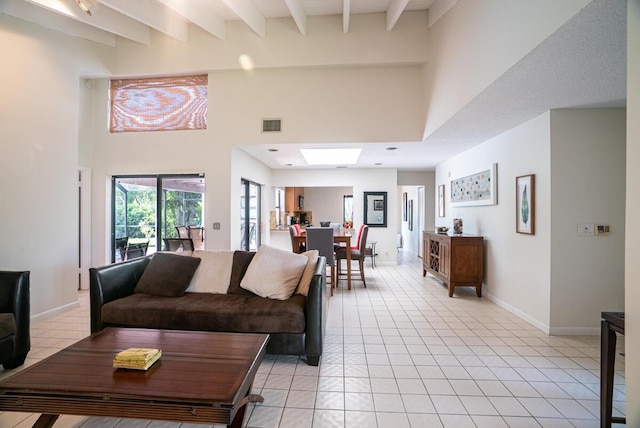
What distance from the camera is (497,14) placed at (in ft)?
7.86

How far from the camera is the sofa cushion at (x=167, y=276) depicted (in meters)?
2.80

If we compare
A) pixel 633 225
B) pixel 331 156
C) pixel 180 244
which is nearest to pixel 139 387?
pixel 633 225

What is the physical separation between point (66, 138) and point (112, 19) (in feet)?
5.47

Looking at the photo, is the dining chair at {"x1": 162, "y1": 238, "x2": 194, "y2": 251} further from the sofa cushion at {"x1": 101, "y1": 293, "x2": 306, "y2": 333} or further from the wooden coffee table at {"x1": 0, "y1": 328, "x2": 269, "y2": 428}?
the wooden coffee table at {"x1": 0, "y1": 328, "x2": 269, "y2": 428}

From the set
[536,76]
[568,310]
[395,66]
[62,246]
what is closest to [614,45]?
[536,76]

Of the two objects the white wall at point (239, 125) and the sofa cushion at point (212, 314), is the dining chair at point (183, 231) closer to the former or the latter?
the white wall at point (239, 125)

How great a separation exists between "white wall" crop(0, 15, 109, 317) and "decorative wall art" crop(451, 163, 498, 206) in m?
5.65

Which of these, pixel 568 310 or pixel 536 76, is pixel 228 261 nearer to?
pixel 536 76

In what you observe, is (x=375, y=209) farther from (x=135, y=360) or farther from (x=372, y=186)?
(x=135, y=360)

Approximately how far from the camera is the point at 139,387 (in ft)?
4.52

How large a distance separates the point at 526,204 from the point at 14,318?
5.01 metres

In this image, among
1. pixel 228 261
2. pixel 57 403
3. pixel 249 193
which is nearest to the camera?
pixel 57 403

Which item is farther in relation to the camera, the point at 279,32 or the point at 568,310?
the point at 279,32

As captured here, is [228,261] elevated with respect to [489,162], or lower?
lower
